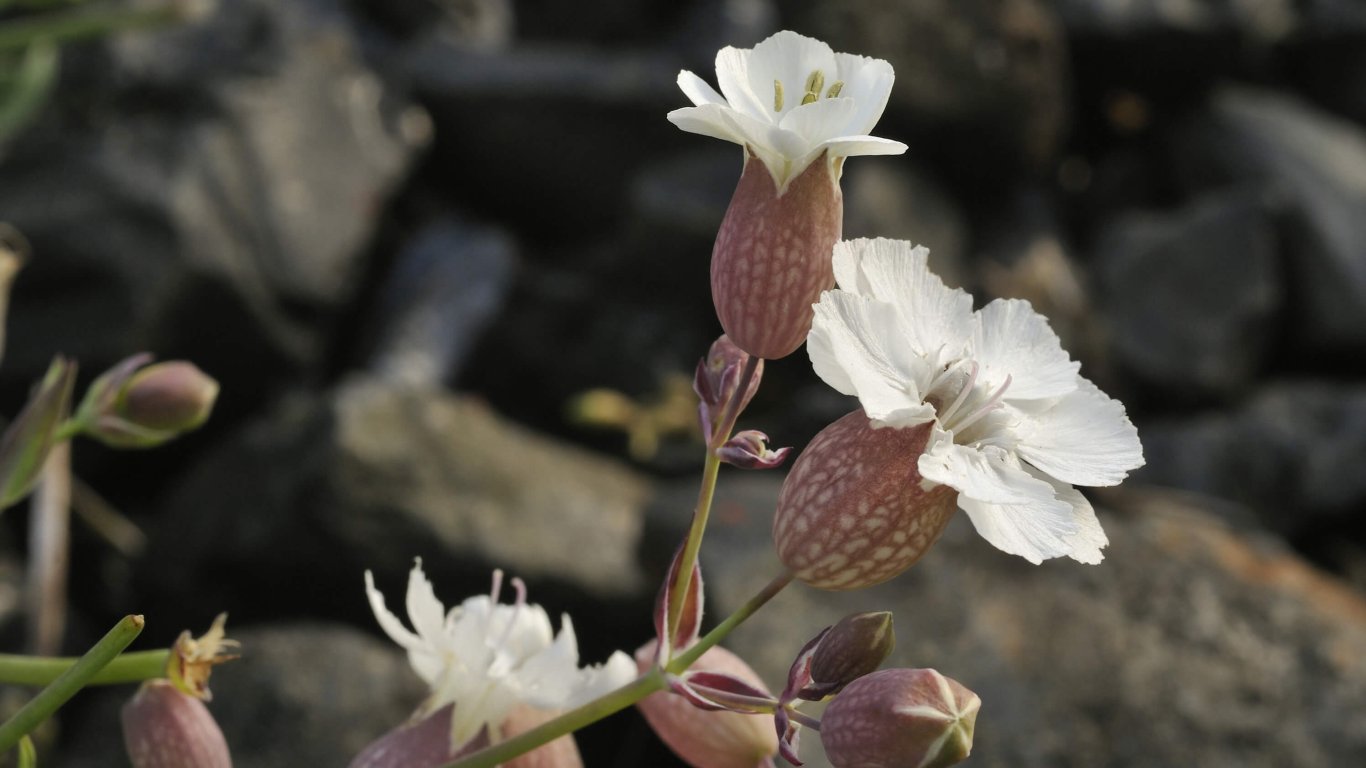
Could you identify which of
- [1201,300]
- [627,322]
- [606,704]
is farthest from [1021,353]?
[1201,300]

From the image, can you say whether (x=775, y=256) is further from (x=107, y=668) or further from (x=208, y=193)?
(x=208, y=193)

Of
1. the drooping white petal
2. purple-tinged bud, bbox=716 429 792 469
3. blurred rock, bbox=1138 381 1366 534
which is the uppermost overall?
the drooping white petal

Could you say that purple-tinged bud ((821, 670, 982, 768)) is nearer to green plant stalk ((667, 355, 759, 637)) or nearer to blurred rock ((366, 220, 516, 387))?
green plant stalk ((667, 355, 759, 637))

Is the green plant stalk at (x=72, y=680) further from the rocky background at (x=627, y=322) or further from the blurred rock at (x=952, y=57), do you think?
the blurred rock at (x=952, y=57)

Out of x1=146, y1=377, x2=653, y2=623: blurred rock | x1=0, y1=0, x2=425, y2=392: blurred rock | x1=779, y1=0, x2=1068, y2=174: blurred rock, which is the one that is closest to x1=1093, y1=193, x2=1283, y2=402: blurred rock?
x1=779, y1=0, x2=1068, y2=174: blurred rock

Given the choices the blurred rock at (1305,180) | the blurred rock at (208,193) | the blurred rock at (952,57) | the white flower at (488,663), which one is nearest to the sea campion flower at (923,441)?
the white flower at (488,663)
